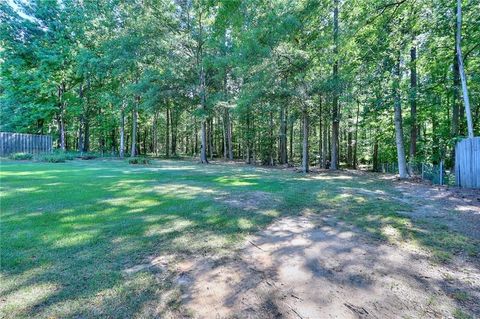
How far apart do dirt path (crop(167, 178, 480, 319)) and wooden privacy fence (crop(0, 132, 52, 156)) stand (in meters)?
23.0

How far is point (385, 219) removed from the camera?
4664mm

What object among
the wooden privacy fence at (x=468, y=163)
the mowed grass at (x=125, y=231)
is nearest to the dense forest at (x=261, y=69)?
the wooden privacy fence at (x=468, y=163)

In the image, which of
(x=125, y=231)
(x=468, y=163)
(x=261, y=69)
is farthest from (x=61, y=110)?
(x=468, y=163)

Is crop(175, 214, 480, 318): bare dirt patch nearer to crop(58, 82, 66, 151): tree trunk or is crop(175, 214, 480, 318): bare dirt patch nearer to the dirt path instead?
the dirt path

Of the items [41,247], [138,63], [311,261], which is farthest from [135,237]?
[138,63]

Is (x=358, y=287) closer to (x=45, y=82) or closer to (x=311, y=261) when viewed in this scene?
(x=311, y=261)

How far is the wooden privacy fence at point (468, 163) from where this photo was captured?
25.7 feet

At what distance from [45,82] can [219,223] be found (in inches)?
941

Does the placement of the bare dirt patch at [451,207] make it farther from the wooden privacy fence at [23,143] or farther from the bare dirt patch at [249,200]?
the wooden privacy fence at [23,143]

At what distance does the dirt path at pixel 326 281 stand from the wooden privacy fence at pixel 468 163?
650 cm

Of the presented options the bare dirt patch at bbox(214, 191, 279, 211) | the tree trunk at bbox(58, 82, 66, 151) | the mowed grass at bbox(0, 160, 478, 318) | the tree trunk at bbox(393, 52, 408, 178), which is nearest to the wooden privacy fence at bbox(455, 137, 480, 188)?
the tree trunk at bbox(393, 52, 408, 178)

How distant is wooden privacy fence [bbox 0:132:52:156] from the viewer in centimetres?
1938

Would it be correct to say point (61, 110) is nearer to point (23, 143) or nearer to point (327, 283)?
point (23, 143)

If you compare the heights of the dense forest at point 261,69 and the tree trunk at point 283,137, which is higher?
the dense forest at point 261,69
